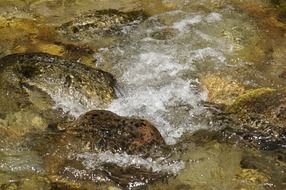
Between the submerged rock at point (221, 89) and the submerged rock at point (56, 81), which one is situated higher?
the submerged rock at point (56, 81)

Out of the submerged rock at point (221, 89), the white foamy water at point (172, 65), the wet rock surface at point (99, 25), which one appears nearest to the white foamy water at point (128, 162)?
the white foamy water at point (172, 65)

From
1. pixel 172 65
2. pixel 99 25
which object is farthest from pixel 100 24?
pixel 172 65

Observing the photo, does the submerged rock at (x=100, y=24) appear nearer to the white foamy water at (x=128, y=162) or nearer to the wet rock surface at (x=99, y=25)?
the wet rock surface at (x=99, y=25)

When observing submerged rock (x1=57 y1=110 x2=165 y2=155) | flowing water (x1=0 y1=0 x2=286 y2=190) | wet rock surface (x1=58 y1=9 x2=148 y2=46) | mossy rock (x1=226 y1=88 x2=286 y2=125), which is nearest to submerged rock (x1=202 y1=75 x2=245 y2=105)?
flowing water (x1=0 y1=0 x2=286 y2=190)

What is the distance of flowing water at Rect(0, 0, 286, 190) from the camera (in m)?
4.84

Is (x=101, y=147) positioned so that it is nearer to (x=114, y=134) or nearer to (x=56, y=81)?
(x=114, y=134)

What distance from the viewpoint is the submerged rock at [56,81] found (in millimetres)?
5832

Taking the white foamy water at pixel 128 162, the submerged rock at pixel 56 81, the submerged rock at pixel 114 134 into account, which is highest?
the submerged rock at pixel 56 81

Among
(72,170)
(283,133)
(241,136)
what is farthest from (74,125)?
(283,133)

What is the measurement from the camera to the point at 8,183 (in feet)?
15.3

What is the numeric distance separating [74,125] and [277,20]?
14.7 feet

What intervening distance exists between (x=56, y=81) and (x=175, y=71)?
5.91ft

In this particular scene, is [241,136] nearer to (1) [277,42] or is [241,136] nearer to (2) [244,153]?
(2) [244,153]

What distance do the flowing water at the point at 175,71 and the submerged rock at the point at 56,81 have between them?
0.30 ft
